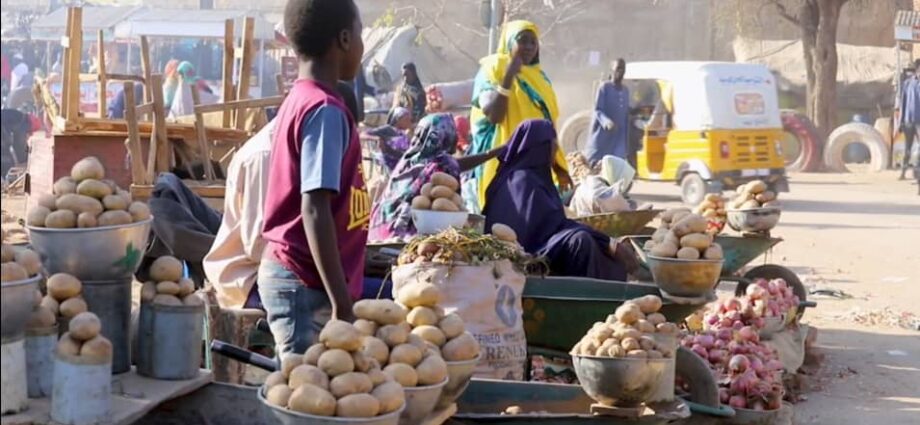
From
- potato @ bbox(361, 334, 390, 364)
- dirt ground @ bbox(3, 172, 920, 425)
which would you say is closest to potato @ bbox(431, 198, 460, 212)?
dirt ground @ bbox(3, 172, 920, 425)

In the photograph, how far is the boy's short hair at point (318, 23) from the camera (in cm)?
392

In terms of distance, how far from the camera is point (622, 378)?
15.6 feet

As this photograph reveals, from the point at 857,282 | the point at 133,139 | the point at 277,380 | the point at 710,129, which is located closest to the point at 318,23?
the point at 277,380

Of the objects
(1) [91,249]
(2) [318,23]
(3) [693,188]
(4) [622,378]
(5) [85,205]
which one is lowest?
(3) [693,188]

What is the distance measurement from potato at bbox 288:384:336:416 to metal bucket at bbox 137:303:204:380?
71cm

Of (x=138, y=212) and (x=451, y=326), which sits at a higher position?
(x=138, y=212)

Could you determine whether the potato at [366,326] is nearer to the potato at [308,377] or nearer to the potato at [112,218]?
the potato at [308,377]

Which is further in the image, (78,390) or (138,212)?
(138,212)

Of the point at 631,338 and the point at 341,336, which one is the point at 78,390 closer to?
the point at 341,336

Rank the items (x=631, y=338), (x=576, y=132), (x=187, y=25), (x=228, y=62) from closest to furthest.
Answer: (x=631, y=338), (x=228, y=62), (x=576, y=132), (x=187, y=25)

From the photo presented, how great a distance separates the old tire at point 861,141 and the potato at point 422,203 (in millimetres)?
18222

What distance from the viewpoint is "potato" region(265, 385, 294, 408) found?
346 centimetres

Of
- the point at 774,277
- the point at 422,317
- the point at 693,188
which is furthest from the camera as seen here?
the point at 693,188

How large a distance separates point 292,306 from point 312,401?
634 millimetres
